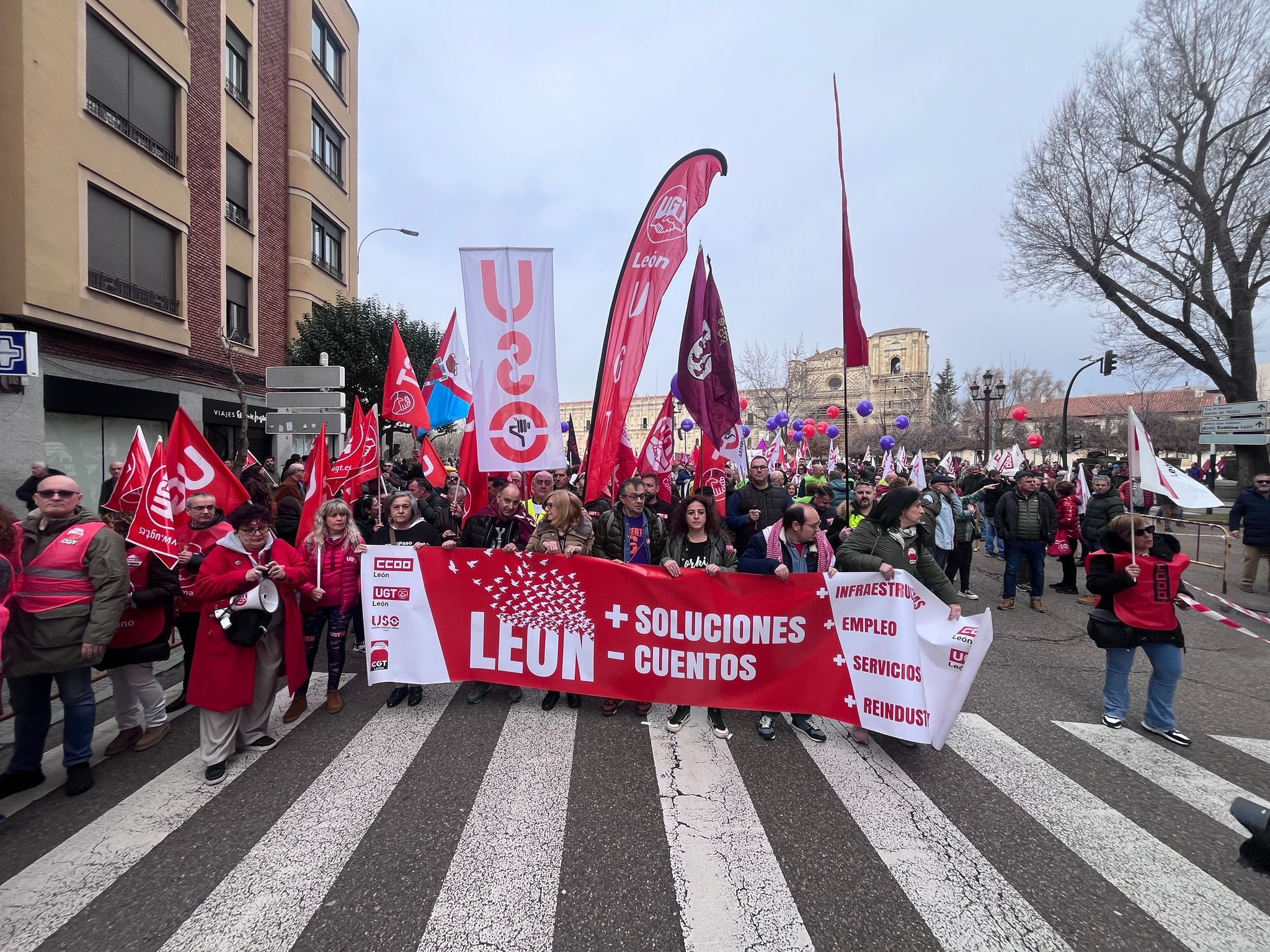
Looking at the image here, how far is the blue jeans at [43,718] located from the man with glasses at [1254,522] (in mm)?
13031

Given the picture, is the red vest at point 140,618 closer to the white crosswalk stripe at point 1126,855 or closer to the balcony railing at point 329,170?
the white crosswalk stripe at point 1126,855

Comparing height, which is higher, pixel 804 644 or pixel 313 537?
pixel 313 537

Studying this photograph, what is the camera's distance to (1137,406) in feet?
150

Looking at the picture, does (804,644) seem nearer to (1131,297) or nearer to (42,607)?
(42,607)

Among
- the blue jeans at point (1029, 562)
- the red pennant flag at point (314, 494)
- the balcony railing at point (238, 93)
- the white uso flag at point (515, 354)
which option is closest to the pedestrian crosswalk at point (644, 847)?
the red pennant flag at point (314, 494)

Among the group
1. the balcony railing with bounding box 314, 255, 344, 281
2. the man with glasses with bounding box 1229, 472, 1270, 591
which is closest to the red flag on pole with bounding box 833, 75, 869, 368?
the man with glasses with bounding box 1229, 472, 1270, 591

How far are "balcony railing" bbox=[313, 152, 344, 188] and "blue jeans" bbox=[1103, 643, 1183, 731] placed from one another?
25.0 meters

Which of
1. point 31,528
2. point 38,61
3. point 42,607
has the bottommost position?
point 42,607

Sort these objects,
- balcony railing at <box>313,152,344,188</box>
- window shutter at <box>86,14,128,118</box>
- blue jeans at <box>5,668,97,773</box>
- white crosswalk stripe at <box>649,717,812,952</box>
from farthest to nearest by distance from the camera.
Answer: balcony railing at <box>313,152,344,188</box>, window shutter at <box>86,14,128,118</box>, blue jeans at <box>5,668,97,773</box>, white crosswalk stripe at <box>649,717,812,952</box>

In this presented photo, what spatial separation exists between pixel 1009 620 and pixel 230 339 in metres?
18.9

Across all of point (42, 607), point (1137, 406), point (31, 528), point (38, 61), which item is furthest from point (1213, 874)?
point (1137, 406)

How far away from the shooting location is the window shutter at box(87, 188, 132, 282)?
459 inches

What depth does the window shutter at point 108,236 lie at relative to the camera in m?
11.7

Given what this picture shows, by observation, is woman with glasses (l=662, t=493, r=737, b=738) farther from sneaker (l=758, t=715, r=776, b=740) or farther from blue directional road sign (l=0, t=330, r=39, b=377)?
blue directional road sign (l=0, t=330, r=39, b=377)
